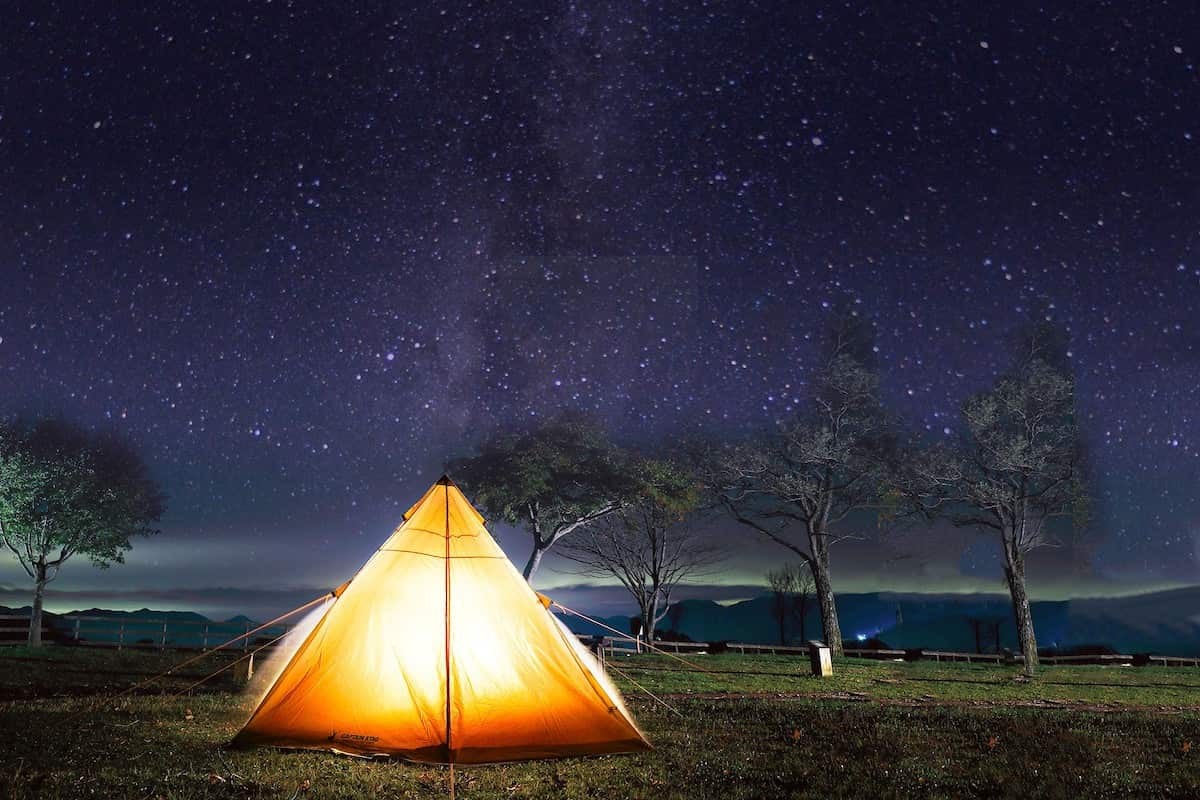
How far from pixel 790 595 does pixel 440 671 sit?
55405 millimetres

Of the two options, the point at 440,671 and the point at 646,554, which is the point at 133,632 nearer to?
the point at 646,554

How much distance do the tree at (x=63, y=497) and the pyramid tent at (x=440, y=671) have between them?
1136 inches

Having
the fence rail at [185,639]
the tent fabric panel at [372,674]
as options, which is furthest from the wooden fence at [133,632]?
the tent fabric panel at [372,674]

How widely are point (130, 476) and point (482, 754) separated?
35.2 metres

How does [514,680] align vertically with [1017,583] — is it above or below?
below

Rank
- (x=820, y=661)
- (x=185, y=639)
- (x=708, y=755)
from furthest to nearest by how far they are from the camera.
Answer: (x=185, y=639), (x=820, y=661), (x=708, y=755)

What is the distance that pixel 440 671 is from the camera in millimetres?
8383

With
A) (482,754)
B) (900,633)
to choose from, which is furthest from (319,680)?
(900,633)

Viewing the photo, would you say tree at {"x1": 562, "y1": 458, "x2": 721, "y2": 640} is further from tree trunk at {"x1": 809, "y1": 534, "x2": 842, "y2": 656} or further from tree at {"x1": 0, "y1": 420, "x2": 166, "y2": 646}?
tree at {"x1": 0, "y1": 420, "x2": 166, "y2": 646}

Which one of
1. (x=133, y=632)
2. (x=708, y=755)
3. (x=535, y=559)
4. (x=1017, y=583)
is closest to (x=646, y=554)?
(x=535, y=559)

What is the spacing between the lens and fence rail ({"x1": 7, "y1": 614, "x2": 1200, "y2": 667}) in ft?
99.0

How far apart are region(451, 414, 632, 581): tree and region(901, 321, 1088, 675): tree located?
11525mm

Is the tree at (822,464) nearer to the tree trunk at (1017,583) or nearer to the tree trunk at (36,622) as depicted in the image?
the tree trunk at (1017,583)

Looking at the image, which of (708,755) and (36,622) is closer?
(708,755)
